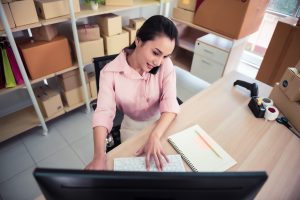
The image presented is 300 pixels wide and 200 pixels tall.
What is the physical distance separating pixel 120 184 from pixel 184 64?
257 centimetres

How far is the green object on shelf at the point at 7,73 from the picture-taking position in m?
1.57

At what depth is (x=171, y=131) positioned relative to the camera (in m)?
1.05

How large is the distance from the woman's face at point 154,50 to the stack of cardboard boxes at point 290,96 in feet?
2.26

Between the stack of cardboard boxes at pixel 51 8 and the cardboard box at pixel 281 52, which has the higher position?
the stack of cardboard boxes at pixel 51 8

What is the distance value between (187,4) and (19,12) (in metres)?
1.64

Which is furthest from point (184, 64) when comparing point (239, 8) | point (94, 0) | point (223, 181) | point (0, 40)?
point (223, 181)

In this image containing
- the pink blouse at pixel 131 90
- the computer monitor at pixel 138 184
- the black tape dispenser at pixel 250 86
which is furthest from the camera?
the black tape dispenser at pixel 250 86

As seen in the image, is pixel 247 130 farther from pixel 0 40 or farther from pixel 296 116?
pixel 0 40

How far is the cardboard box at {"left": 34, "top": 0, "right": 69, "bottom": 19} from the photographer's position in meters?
1.56

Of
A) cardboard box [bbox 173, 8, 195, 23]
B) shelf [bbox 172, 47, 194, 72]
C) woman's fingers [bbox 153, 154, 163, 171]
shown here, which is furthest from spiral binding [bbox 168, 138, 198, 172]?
shelf [bbox 172, 47, 194, 72]

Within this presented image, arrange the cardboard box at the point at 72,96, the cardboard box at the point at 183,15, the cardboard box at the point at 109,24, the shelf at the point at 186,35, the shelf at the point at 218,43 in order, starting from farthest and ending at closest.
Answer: the shelf at the point at 186,35
the cardboard box at the point at 183,15
the shelf at the point at 218,43
the cardboard box at the point at 72,96
the cardboard box at the point at 109,24

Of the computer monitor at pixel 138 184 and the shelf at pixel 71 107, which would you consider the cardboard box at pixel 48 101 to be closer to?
the shelf at pixel 71 107

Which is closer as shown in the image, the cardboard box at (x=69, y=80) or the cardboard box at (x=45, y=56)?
the cardboard box at (x=45, y=56)

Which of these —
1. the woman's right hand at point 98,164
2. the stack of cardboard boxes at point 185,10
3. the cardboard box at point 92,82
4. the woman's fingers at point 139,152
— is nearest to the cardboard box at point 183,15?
the stack of cardboard boxes at point 185,10
